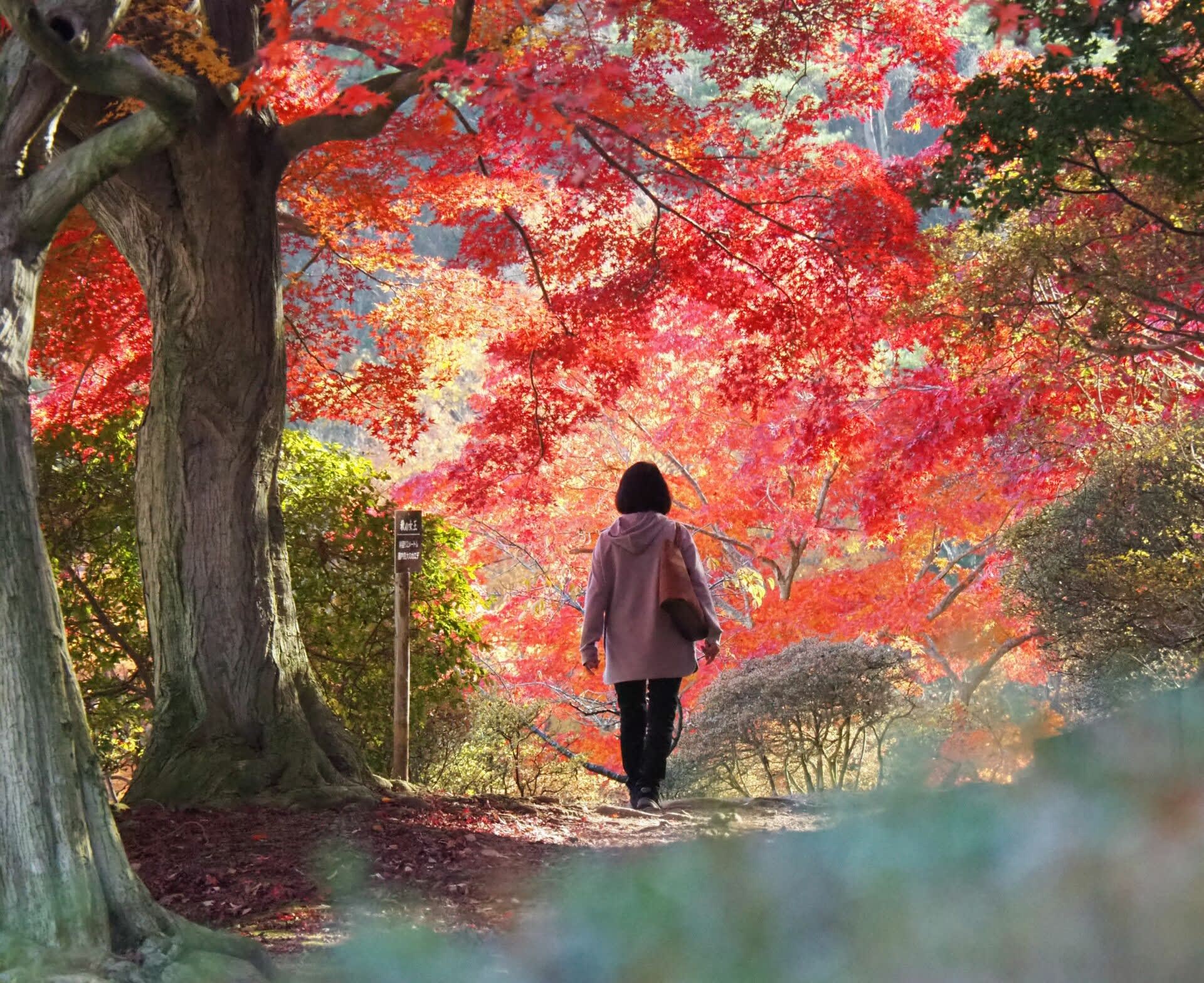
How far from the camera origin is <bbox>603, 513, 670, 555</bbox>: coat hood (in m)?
5.09

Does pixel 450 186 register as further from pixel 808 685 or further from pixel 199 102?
pixel 808 685

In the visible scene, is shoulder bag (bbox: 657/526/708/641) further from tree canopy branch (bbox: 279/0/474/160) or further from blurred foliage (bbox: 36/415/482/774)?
blurred foliage (bbox: 36/415/482/774)

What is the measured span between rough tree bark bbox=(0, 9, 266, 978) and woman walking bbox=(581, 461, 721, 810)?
2.53 m

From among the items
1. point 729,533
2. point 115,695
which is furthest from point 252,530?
point 729,533

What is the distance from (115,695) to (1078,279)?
6321 millimetres

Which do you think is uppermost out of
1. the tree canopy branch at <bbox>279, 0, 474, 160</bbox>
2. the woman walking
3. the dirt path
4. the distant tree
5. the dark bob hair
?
the tree canopy branch at <bbox>279, 0, 474, 160</bbox>

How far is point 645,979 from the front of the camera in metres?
1.11

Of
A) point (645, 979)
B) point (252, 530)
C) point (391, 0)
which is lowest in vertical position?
point (645, 979)

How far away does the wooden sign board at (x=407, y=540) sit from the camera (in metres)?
6.54

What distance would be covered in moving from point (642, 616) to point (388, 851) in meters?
1.51

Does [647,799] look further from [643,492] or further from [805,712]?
[805,712]

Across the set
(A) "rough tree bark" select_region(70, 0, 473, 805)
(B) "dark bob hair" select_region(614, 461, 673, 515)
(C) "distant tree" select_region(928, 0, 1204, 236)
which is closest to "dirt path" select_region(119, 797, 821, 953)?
(A) "rough tree bark" select_region(70, 0, 473, 805)

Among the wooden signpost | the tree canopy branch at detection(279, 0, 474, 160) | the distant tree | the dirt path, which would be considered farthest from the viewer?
the wooden signpost

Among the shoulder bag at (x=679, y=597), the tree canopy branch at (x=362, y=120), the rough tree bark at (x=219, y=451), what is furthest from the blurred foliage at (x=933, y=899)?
the rough tree bark at (x=219, y=451)
